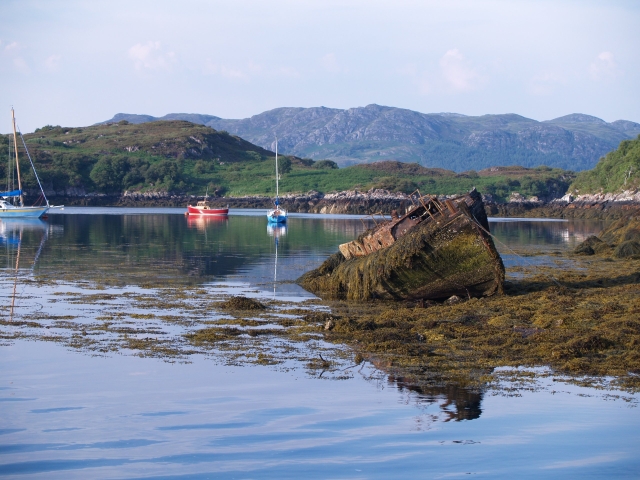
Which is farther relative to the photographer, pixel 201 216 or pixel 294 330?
pixel 201 216

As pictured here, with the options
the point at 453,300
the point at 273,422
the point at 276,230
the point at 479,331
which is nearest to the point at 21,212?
the point at 276,230

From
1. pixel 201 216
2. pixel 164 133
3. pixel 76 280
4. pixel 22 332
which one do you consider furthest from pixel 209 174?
pixel 22 332

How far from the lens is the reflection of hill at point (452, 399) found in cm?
1082

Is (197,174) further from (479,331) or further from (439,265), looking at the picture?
(479,331)

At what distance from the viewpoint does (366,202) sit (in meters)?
117

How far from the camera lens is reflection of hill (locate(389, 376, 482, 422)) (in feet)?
35.5

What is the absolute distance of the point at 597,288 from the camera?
23188 millimetres

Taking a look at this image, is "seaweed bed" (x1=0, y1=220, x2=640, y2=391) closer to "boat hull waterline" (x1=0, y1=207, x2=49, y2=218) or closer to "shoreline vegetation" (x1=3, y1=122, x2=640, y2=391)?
"shoreline vegetation" (x1=3, y1=122, x2=640, y2=391)

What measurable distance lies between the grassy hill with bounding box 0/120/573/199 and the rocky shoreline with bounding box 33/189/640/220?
4154 millimetres

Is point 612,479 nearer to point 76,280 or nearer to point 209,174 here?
point 76,280

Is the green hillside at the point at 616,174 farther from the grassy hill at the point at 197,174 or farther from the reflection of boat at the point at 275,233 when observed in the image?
the reflection of boat at the point at 275,233

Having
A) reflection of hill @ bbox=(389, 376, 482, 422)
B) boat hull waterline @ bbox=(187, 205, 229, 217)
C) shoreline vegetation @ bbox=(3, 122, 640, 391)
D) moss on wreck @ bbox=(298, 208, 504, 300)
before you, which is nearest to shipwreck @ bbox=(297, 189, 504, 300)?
moss on wreck @ bbox=(298, 208, 504, 300)

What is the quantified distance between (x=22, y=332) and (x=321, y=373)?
703 cm

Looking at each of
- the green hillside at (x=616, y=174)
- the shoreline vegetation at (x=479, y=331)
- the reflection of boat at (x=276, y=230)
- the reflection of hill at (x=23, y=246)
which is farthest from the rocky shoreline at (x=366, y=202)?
the shoreline vegetation at (x=479, y=331)
